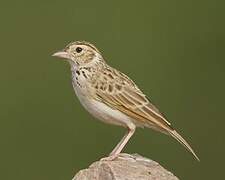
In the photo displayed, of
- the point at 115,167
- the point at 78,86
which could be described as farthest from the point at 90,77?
the point at 115,167

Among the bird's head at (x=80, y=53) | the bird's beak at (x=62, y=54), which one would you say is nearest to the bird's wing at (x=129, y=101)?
the bird's head at (x=80, y=53)

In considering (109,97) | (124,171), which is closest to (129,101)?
(109,97)

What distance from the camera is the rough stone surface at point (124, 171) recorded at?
7.75m

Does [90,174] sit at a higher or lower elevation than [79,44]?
lower

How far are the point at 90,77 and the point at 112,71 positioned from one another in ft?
0.59

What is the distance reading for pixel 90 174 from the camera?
7.93 meters

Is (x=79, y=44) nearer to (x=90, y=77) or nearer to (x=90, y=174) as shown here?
(x=90, y=77)

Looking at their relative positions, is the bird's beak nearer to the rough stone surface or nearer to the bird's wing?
the bird's wing

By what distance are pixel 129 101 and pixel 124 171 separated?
618 millimetres

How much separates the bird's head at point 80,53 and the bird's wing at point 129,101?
15cm

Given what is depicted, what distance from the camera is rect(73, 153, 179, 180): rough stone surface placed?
7.75 meters

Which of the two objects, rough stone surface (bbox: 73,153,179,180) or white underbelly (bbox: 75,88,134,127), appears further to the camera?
white underbelly (bbox: 75,88,134,127)

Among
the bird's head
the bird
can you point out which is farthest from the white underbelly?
the bird's head

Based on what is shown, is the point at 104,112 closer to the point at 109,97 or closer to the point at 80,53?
the point at 109,97
